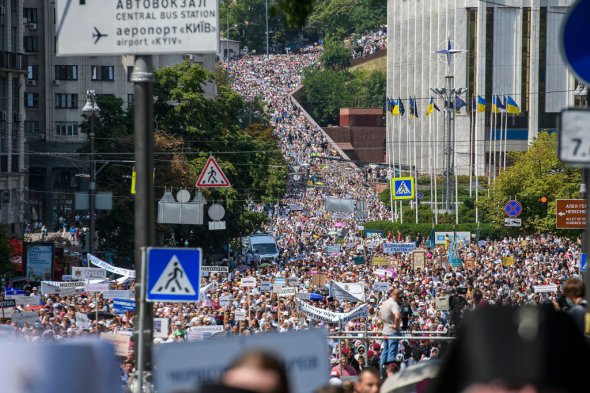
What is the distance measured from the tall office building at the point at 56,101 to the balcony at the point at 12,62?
753 inches

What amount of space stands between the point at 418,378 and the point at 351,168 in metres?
141

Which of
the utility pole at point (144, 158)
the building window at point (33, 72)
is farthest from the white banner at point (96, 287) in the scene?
the building window at point (33, 72)

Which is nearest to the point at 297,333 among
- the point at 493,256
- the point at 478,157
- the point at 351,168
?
the point at 493,256

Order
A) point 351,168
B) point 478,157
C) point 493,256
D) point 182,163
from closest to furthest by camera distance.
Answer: point 493,256
point 182,163
point 478,157
point 351,168

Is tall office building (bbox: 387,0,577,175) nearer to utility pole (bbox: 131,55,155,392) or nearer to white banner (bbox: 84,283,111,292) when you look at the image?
A: white banner (bbox: 84,283,111,292)

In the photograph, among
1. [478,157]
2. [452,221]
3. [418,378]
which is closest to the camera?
[418,378]

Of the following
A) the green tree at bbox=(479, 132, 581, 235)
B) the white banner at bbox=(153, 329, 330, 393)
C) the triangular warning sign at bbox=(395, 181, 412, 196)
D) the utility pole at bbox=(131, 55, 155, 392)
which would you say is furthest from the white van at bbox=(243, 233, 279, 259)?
the white banner at bbox=(153, 329, 330, 393)

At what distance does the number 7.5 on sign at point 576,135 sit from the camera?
6.59 meters

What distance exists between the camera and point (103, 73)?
94.6 metres

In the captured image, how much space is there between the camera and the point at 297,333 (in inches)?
236

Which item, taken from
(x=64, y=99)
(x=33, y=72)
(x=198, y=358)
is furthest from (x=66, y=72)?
(x=198, y=358)

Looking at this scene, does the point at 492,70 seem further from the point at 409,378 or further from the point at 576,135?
the point at 576,135

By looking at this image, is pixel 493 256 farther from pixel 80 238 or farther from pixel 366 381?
pixel 366 381

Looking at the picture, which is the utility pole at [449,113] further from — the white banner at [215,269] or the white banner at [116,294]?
the white banner at [116,294]
